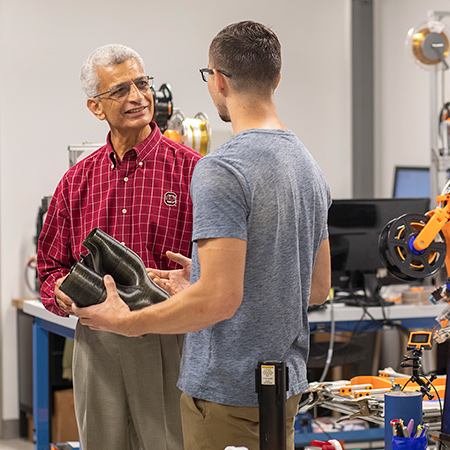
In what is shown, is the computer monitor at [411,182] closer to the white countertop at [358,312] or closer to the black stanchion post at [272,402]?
the white countertop at [358,312]

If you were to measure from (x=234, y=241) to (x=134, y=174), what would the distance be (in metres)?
0.92

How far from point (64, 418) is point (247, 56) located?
3.18 m

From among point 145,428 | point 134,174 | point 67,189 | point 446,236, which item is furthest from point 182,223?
point 446,236

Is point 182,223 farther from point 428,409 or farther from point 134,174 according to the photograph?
point 428,409

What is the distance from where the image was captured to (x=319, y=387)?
2477mm

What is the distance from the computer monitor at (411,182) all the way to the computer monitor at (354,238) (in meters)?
1.43

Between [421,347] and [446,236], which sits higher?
[446,236]

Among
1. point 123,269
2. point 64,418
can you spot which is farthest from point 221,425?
point 64,418

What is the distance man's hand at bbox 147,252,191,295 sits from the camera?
2.03 m

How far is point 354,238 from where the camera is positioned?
165 inches

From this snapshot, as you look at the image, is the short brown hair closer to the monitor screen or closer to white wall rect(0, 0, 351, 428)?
the monitor screen

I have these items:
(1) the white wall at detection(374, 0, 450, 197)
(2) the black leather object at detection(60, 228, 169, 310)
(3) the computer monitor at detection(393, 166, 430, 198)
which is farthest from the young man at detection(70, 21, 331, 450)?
(1) the white wall at detection(374, 0, 450, 197)

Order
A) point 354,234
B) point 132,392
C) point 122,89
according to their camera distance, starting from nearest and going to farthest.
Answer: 1. point 132,392
2. point 122,89
3. point 354,234

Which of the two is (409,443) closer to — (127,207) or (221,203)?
(221,203)
